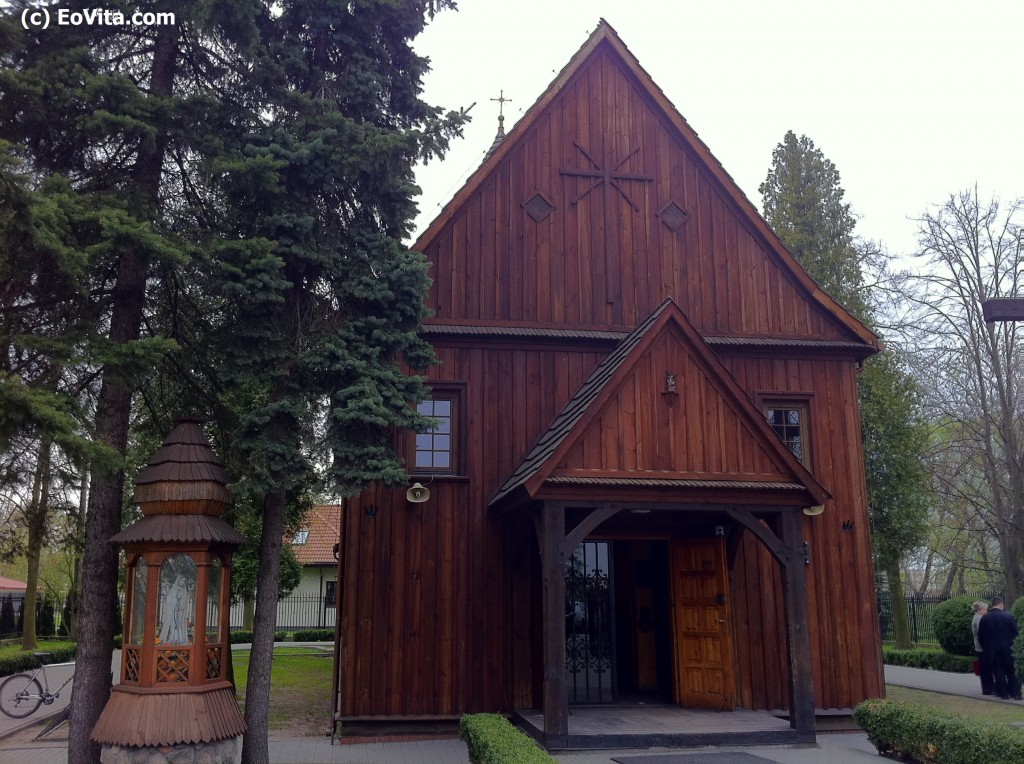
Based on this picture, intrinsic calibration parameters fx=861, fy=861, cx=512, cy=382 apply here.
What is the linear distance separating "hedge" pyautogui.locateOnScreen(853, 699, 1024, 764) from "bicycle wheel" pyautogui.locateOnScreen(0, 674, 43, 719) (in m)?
12.0

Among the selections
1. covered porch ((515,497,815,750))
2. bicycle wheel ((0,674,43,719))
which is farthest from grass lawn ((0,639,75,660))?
covered porch ((515,497,815,750))

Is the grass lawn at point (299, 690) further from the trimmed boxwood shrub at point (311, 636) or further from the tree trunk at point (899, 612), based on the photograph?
the tree trunk at point (899, 612)

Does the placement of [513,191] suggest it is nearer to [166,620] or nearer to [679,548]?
[679,548]

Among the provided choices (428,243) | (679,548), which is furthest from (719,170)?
(679,548)

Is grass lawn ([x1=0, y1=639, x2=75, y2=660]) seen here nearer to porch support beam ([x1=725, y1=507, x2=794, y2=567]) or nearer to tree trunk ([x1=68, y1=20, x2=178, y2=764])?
tree trunk ([x1=68, y1=20, x2=178, y2=764])

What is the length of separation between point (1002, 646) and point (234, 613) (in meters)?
31.3

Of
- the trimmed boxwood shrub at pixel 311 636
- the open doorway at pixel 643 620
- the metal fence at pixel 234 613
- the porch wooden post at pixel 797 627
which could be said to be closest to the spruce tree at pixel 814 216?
the open doorway at pixel 643 620

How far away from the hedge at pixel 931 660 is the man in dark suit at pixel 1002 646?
412 cm

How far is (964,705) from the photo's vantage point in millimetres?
14453

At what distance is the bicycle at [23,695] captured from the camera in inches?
524

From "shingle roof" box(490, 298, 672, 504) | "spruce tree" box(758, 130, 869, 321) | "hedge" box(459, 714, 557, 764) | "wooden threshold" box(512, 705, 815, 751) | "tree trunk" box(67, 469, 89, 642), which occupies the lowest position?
"wooden threshold" box(512, 705, 815, 751)

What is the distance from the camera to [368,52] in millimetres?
10641

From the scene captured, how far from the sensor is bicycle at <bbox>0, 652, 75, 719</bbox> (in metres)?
13.3

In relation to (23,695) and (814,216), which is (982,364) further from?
(23,695)
